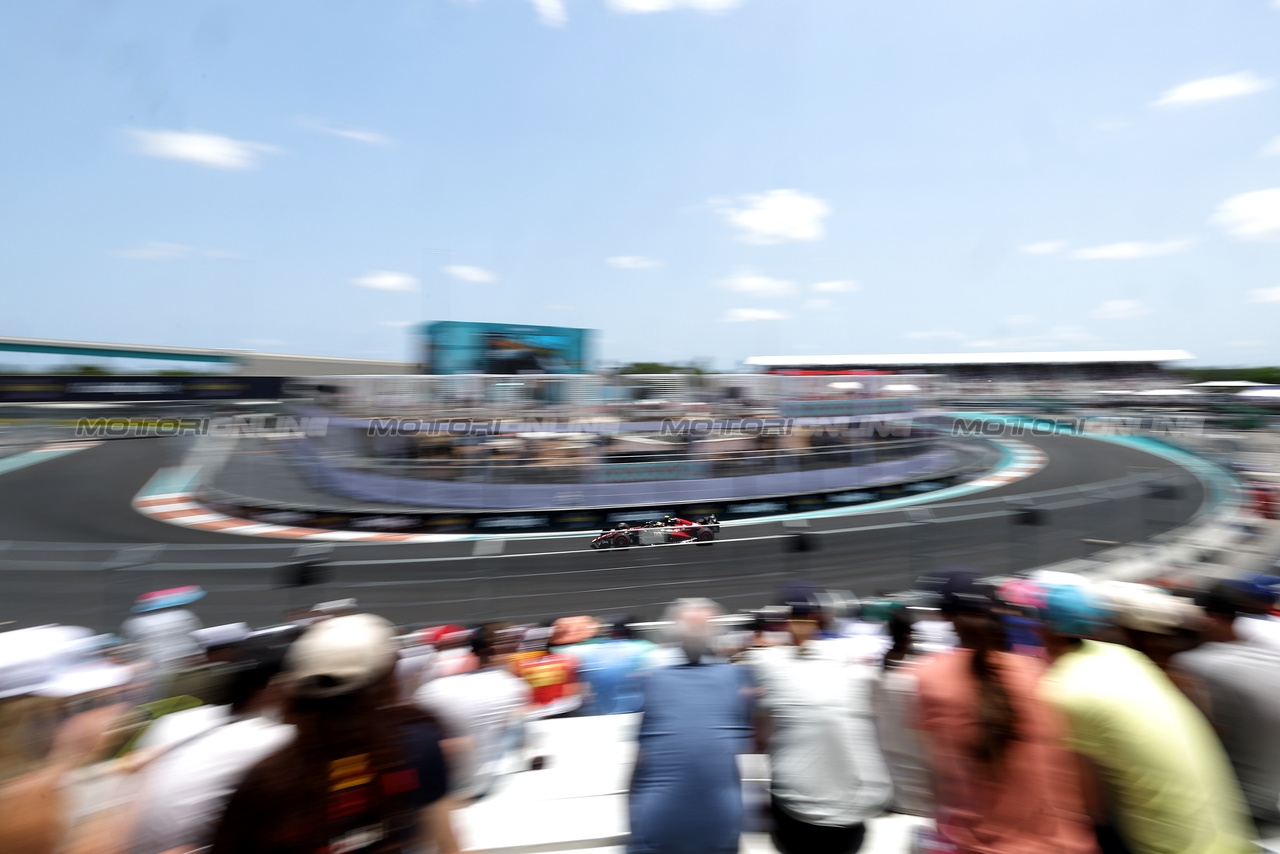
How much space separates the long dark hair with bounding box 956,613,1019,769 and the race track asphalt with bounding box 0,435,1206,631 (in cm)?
565

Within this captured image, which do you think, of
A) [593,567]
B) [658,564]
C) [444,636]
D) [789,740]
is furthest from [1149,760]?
[593,567]

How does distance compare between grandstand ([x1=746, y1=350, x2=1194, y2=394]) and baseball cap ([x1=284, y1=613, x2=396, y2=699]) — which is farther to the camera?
grandstand ([x1=746, y1=350, x2=1194, y2=394])

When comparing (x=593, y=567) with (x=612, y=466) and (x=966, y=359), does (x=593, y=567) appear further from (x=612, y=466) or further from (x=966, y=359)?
(x=966, y=359)

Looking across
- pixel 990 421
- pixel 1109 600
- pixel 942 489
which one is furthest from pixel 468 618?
pixel 990 421

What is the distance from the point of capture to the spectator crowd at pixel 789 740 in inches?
47.9

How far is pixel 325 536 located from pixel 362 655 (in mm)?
14061

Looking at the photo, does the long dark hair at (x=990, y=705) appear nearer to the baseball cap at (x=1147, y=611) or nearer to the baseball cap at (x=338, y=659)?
the baseball cap at (x=1147, y=611)

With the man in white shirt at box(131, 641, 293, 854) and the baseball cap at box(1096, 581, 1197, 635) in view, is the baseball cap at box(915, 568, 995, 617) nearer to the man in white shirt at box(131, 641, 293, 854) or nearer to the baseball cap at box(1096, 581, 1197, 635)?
the baseball cap at box(1096, 581, 1197, 635)

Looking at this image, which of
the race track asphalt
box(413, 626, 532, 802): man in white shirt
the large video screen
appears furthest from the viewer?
the large video screen

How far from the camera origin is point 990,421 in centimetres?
3266

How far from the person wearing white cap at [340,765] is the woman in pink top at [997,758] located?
1.12 metres

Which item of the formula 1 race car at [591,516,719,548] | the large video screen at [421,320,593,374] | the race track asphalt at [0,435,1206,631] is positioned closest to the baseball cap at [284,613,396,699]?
the race track asphalt at [0,435,1206,631]

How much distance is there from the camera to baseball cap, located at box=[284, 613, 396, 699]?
3.90 feet

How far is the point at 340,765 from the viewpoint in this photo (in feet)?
3.87
